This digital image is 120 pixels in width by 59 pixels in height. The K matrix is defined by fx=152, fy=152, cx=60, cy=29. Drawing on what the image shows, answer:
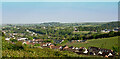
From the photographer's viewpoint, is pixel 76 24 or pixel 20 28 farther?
pixel 76 24

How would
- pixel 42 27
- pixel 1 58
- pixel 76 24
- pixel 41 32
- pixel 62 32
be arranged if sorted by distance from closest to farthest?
pixel 1 58
pixel 62 32
pixel 41 32
pixel 42 27
pixel 76 24

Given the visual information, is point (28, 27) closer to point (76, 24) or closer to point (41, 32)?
point (41, 32)

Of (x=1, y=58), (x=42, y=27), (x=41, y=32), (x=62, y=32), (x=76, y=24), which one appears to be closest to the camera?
(x=1, y=58)

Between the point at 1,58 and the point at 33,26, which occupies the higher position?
the point at 1,58

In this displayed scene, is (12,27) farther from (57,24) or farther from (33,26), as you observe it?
(57,24)

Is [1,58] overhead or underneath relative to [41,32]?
overhead

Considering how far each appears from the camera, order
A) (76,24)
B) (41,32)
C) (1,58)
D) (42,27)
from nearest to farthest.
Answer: (1,58) < (41,32) < (42,27) < (76,24)

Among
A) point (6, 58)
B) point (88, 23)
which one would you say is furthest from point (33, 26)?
point (6, 58)

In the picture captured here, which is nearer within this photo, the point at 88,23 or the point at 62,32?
the point at 62,32

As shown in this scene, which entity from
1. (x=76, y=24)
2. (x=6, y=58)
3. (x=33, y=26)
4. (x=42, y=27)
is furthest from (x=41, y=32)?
(x=6, y=58)
